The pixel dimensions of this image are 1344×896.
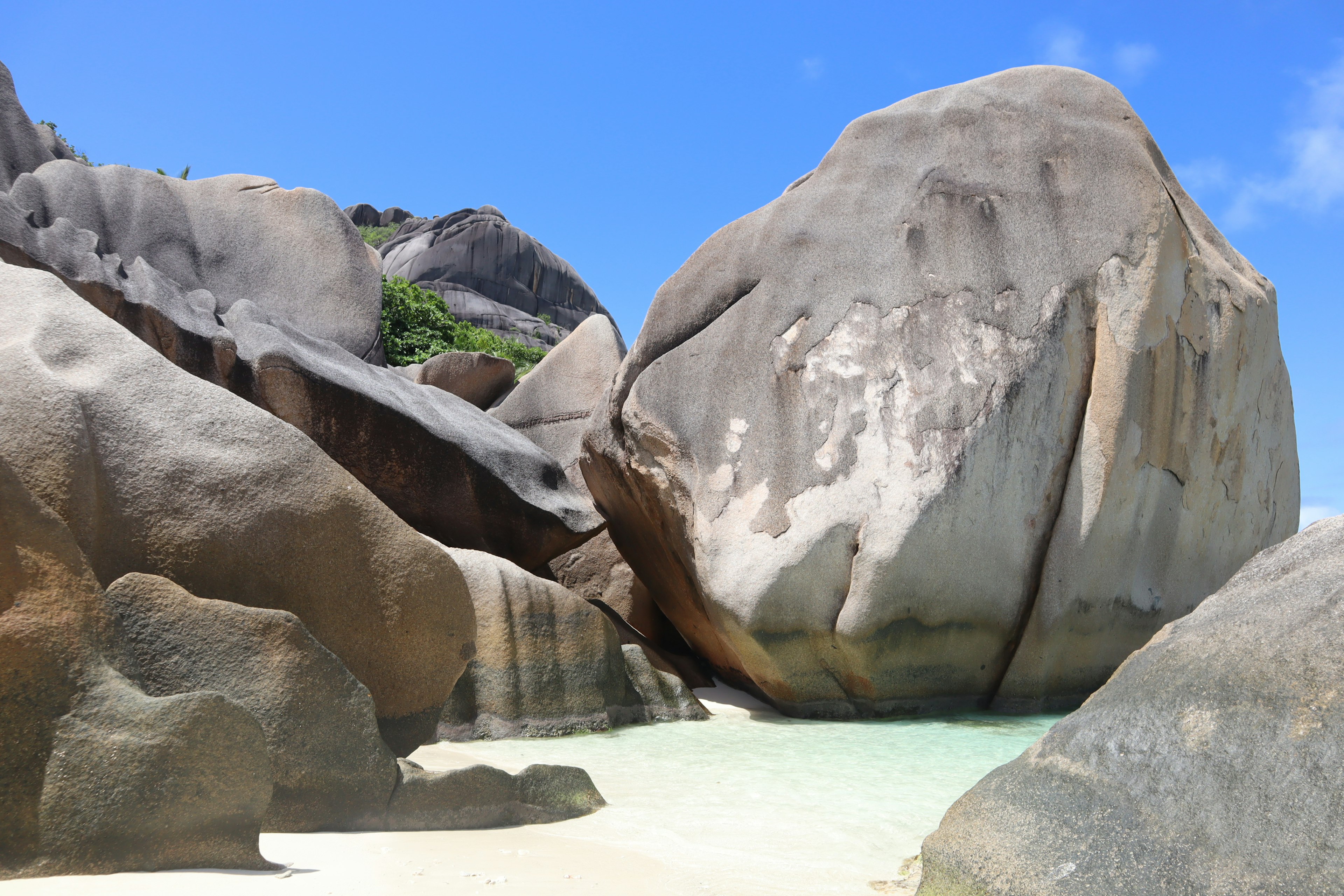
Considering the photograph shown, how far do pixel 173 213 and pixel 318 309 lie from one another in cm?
129

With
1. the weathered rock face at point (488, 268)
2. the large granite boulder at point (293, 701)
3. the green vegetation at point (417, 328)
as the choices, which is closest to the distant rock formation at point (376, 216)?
the weathered rock face at point (488, 268)

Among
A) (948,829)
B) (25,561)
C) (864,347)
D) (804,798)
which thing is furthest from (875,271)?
(25,561)

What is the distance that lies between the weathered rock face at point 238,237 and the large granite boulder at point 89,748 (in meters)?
5.61

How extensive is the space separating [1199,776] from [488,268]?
25.9m

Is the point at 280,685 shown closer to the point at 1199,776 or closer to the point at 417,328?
the point at 1199,776

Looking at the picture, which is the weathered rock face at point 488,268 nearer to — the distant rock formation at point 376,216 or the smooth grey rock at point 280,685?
the distant rock formation at point 376,216

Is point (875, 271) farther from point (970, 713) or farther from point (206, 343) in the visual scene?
point (206, 343)

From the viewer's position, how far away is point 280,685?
2322mm

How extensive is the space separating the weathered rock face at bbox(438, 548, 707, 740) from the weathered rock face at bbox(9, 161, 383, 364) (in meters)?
3.28

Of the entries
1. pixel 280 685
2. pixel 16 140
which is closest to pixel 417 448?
pixel 280 685

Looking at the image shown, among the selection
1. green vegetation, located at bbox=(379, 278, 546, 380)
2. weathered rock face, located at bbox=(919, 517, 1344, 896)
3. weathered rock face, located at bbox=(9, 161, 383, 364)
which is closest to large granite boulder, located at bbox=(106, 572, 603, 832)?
weathered rock face, located at bbox=(919, 517, 1344, 896)

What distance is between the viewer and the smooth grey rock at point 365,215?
31328mm

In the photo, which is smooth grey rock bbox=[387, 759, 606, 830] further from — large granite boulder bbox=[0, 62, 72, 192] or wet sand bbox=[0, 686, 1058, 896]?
large granite boulder bbox=[0, 62, 72, 192]

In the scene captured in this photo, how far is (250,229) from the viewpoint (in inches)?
318
